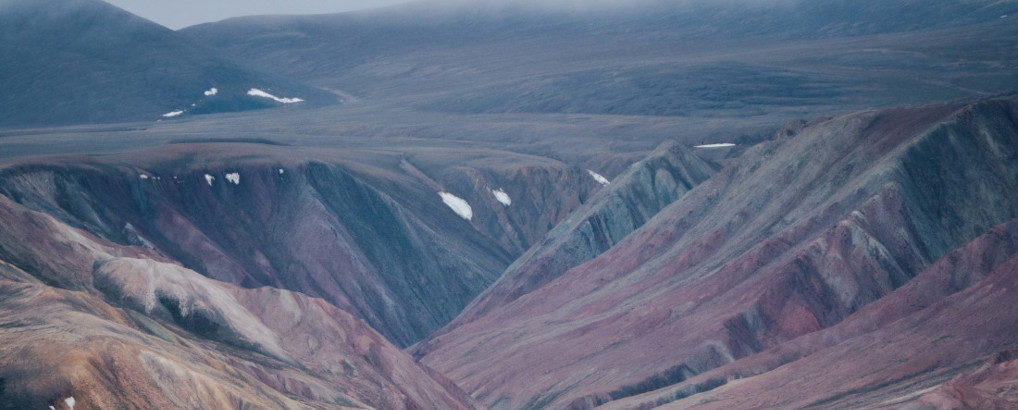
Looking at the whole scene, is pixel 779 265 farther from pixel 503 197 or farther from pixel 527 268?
pixel 503 197

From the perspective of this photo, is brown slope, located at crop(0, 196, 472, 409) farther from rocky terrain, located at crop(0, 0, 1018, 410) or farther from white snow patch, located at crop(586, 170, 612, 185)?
white snow patch, located at crop(586, 170, 612, 185)

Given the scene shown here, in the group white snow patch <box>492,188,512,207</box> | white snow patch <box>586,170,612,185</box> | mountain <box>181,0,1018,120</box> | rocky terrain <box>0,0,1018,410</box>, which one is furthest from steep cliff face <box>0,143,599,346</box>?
mountain <box>181,0,1018,120</box>

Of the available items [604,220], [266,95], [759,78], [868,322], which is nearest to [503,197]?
[604,220]

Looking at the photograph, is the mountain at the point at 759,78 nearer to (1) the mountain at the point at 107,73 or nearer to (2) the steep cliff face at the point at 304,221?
(1) the mountain at the point at 107,73

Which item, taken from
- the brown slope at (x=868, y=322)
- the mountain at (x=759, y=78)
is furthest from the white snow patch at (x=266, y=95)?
the brown slope at (x=868, y=322)

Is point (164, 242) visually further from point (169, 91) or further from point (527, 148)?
point (169, 91)

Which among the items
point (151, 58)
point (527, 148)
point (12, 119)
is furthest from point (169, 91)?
point (527, 148)
